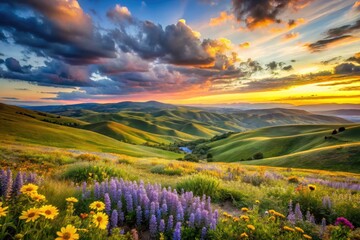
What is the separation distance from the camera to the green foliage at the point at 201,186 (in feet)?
24.9

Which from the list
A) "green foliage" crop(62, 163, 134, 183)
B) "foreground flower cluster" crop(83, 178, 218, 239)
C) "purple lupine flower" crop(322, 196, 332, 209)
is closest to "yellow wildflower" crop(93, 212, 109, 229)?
"foreground flower cluster" crop(83, 178, 218, 239)

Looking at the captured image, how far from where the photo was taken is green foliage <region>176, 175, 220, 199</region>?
758 centimetres

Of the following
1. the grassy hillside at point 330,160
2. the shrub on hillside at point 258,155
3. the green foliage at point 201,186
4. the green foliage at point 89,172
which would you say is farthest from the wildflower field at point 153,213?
the shrub on hillside at point 258,155

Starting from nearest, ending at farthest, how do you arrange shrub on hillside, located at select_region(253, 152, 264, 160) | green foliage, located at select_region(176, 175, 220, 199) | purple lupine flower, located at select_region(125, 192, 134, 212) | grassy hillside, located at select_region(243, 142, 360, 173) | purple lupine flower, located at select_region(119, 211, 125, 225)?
purple lupine flower, located at select_region(119, 211, 125, 225) < purple lupine flower, located at select_region(125, 192, 134, 212) < green foliage, located at select_region(176, 175, 220, 199) < grassy hillside, located at select_region(243, 142, 360, 173) < shrub on hillside, located at select_region(253, 152, 264, 160)

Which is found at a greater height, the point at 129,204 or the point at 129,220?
the point at 129,204

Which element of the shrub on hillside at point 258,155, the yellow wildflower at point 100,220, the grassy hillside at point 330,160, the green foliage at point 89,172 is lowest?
the shrub on hillside at point 258,155

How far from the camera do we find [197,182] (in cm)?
793

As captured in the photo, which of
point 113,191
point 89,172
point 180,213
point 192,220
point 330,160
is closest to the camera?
point 192,220

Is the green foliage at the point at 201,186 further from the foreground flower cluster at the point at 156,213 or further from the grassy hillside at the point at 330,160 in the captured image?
the grassy hillside at the point at 330,160

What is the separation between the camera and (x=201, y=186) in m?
7.69

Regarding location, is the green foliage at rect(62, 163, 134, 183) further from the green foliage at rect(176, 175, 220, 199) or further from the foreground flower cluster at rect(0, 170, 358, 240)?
the foreground flower cluster at rect(0, 170, 358, 240)

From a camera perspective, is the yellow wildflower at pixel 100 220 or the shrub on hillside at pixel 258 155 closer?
the yellow wildflower at pixel 100 220

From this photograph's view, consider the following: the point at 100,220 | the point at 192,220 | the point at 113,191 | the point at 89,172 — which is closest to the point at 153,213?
the point at 192,220

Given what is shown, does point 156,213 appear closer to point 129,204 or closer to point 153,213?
point 153,213
